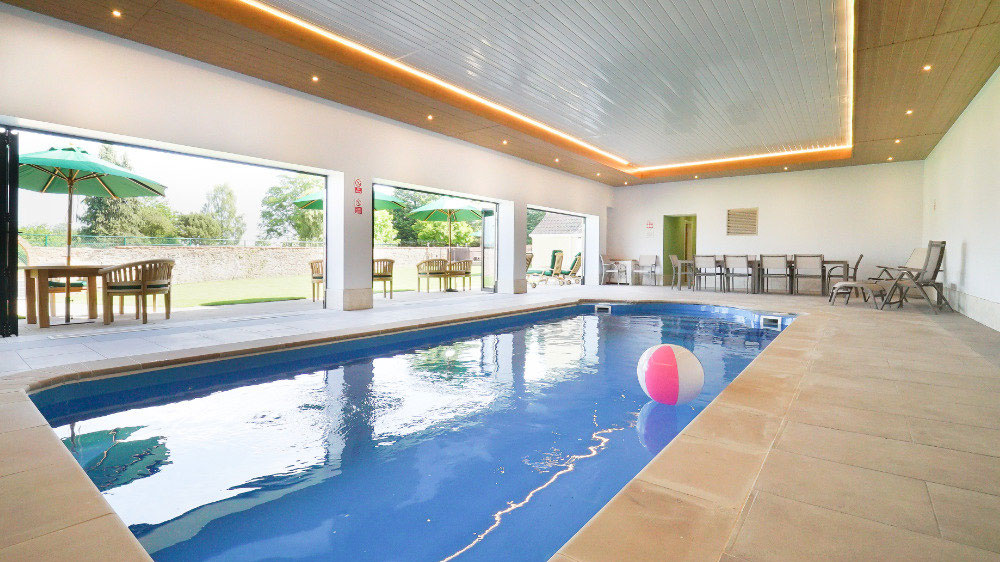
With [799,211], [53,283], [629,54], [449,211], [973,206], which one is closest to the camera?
[629,54]

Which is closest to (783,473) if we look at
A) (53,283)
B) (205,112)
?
(205,112)

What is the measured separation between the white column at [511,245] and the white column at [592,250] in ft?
12.4

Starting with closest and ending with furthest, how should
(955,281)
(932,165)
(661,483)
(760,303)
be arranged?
(661,483) → (955,281) → (760,303) → (932,165)

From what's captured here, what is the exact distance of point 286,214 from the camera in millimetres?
11703

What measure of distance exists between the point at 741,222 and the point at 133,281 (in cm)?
1289

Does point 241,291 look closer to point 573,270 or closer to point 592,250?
point 573,270

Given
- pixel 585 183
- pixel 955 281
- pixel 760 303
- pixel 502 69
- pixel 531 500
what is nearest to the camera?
pixel 531 500

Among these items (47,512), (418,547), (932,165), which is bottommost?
(418,547)

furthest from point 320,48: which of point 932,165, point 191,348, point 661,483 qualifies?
point 932,165

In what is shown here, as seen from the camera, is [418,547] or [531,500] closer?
[418,547]

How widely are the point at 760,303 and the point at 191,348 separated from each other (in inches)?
341

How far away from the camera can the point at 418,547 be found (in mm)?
1727

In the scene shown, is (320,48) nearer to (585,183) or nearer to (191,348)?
(191,348)

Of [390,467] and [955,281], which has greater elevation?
[955,281]
